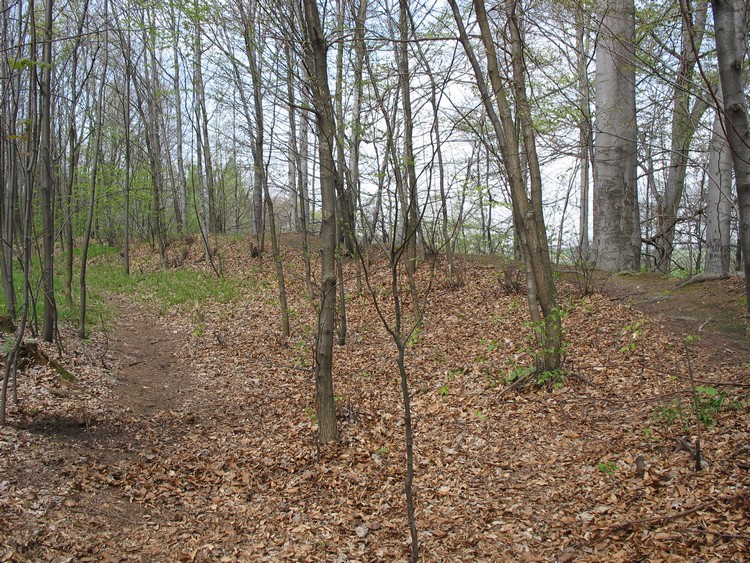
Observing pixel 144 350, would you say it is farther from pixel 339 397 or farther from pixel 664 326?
pixel 664 326

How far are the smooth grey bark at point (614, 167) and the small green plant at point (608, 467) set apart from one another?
510cm

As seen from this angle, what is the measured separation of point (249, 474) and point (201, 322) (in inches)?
253

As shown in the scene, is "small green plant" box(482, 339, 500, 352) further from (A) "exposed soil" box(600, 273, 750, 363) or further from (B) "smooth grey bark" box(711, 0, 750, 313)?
(B) "smooth grey bark" box(711, 0, 750, 313)

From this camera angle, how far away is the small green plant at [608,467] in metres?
3.94

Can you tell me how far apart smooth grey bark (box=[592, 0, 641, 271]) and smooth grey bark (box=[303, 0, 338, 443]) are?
5.49 meters

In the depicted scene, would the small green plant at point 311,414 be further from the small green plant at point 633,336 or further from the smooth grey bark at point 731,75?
the smooth grey bark at point 731,75

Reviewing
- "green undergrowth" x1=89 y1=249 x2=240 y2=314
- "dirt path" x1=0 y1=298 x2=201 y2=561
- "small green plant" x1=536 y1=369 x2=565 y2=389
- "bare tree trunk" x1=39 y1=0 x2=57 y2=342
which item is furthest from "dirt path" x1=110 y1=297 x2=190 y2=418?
"small green plant" x1=536 y1=369 x2=565 y2=389

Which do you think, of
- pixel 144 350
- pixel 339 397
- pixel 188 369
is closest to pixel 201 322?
pixel 144 350

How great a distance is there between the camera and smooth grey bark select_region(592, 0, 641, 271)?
336 inches

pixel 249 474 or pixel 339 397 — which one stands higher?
pixel 339 397

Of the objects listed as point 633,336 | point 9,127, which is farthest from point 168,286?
point 633,336

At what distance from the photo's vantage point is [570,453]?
443cm

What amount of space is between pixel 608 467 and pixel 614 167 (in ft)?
20.5

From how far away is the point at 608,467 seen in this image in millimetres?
3977
